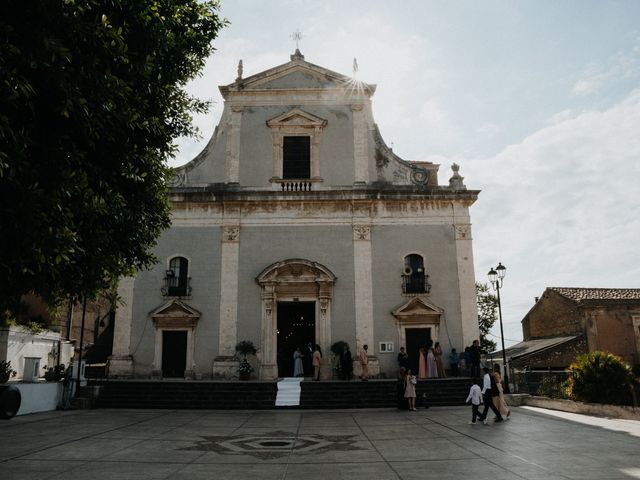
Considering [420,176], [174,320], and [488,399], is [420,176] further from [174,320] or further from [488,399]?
[174,320]

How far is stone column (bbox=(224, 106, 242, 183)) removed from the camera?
933 inches

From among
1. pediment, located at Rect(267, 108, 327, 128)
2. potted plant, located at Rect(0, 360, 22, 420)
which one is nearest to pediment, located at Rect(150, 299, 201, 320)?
potted plant, located at Rect(0, 360, 22, 420)

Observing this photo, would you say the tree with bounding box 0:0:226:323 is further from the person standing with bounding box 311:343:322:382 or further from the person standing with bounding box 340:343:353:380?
the person standing with bounding box 340:343:353:380

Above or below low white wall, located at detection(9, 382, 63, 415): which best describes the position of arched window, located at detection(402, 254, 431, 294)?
above

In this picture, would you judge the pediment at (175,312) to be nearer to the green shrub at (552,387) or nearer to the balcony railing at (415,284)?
the balcony railing at (415,284)

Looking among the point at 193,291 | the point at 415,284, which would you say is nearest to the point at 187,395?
the point at 193,291

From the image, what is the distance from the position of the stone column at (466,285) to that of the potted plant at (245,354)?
9.01 m

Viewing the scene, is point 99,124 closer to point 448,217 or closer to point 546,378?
point 546,378

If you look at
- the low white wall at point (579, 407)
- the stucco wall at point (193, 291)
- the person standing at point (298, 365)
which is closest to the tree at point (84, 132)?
the stucco wall at point (193, 291)

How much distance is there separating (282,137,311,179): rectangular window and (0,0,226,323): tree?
13623 millimetres

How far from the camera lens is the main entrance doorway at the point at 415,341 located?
21734mm

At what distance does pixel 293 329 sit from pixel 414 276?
6.30 metres

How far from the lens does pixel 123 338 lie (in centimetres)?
2184

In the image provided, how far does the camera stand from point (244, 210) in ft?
76.3
